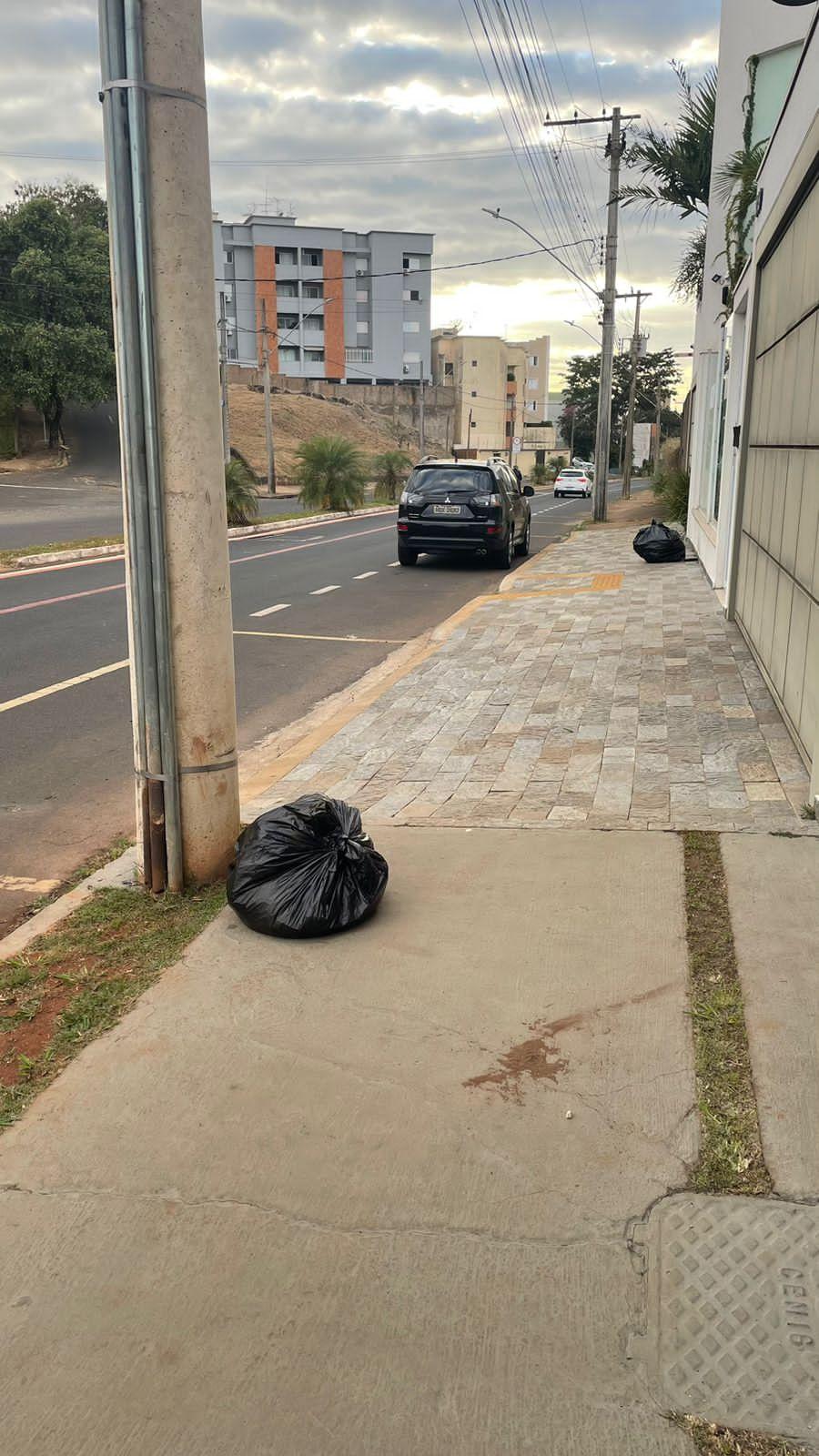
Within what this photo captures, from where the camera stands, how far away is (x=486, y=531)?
18500mm

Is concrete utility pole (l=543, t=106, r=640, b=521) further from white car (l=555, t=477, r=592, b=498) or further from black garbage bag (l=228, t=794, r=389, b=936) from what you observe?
white car (l=555, t=477, r=592, b=498)

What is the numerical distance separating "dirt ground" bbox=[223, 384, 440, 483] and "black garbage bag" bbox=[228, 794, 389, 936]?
58206mm

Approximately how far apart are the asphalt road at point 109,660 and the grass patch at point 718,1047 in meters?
2.26

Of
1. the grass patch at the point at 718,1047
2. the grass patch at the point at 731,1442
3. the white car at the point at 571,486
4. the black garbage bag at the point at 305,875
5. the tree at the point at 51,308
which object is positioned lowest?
the white car at the point at 571,486

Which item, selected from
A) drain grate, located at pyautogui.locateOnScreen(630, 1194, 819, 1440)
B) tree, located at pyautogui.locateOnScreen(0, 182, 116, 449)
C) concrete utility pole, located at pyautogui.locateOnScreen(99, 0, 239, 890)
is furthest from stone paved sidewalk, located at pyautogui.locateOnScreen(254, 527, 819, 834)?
tree, located at pyautogui.locateOnScreen(0, 182, 116, 449)

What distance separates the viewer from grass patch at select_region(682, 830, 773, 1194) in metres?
2.89

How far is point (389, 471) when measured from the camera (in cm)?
4709

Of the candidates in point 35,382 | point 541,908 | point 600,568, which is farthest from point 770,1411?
point 35,382

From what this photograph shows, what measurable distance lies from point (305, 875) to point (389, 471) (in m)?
44.1

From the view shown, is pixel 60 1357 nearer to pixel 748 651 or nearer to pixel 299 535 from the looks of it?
pixel 748 651

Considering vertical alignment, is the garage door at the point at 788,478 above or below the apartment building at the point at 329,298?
below

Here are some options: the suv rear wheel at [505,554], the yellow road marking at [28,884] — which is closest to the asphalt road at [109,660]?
the yellow road marking at [28,884]

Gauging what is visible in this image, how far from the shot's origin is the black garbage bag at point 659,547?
17453 millimetres

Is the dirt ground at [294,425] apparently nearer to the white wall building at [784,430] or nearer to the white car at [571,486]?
the white car at [571,486]
